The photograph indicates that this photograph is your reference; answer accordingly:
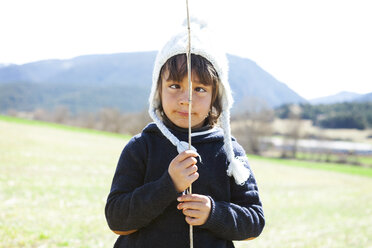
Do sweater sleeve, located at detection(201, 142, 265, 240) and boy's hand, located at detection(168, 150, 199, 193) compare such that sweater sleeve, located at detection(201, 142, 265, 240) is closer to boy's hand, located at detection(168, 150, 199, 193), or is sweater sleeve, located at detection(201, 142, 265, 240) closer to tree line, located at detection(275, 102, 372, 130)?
boy's hand, located at detection(168, 150, 199, 193)

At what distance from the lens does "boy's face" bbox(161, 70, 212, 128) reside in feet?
7.00

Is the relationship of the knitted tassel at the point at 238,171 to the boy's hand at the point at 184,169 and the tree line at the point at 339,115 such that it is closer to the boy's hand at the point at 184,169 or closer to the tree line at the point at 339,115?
the boy's hand at the point at 184,169

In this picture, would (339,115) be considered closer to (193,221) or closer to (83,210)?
(83,210)

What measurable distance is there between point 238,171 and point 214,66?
591 millimetres

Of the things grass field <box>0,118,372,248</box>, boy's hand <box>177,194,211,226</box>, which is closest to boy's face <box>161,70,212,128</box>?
boy's hand <box>177,194,211,226</box>

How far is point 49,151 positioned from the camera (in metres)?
22.7

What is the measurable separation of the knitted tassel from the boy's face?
0.99 ft

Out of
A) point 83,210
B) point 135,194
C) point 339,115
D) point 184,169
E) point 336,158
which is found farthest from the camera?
point 339,115

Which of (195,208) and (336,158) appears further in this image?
(336,158)

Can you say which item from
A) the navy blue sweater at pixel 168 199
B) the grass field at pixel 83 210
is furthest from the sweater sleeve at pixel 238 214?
the grass field at pixel 83 210

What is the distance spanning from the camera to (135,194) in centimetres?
198

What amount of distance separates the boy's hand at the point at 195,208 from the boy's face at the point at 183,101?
0.45 metres

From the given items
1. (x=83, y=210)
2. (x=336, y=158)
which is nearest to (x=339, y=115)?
(x=336, y=158)

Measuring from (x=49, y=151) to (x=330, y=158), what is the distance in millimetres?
56485
